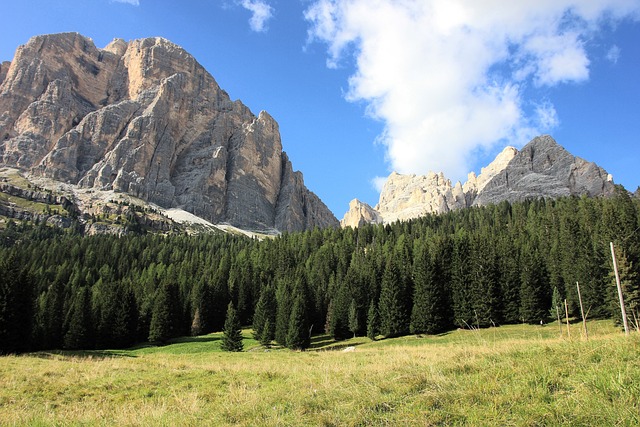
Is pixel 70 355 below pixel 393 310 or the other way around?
below

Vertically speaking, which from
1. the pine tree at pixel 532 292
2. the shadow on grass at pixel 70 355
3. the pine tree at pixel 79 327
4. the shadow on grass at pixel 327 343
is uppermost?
the pine tree at pixel 532 292

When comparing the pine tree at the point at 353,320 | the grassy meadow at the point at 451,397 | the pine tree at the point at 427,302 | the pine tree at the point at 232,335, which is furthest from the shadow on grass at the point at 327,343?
the grassy meadow at the point at 451,397

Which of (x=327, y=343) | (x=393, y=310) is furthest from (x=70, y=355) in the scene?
(x=393, y=310)

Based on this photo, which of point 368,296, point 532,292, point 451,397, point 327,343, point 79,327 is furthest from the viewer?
point 368,296

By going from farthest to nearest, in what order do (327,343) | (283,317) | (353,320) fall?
(353,320), (327,343), (283,317)

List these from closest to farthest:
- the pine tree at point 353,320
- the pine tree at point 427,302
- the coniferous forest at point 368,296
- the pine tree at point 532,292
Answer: the coniferous forest at point 368,296
the pine tree at point 427,302
the pine tree at point 532,292
the pine tree at point 353,320

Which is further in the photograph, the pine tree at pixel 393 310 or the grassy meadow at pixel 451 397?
the pine tree at pixel 393 310

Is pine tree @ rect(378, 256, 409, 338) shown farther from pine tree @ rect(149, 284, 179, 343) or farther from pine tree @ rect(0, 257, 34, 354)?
pine tree @ rect(0, 257, 34, 354)

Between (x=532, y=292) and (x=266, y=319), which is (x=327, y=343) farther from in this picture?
(x=532, y=292)

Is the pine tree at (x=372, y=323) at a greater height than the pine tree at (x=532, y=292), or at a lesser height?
lesser

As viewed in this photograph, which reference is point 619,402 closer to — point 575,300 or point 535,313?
point 535,313

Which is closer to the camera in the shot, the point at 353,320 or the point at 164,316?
the point at 164,316

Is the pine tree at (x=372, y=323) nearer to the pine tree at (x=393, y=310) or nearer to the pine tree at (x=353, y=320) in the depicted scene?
the pine tree at (x=393, y=310)

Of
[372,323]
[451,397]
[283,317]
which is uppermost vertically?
[283,317]
